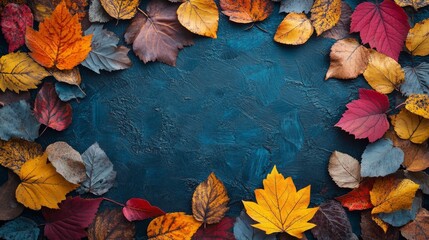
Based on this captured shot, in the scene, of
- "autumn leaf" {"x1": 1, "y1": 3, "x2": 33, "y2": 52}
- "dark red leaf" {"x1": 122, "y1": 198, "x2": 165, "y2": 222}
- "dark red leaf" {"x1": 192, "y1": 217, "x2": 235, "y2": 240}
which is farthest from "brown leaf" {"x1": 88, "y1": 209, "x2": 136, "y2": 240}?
"autumn leaf" {"x1": 1, "y1": 3, "x2": 33, "y2": 52}

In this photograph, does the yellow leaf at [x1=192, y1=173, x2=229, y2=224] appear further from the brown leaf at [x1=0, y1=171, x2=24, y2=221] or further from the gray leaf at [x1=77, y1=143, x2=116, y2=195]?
the brown leaf at [x1=0, y1=171, x2=24, y2=221]

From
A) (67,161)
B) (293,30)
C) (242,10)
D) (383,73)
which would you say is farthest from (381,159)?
(67,161)

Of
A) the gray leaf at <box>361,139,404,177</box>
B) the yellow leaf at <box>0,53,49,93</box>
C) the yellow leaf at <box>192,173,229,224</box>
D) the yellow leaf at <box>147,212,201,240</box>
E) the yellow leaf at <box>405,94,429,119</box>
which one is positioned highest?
the yellow leaf at <box>0,53,49,93</box>

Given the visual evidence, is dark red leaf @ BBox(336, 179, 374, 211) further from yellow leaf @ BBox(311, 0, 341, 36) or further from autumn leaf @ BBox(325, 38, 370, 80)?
yellow leaf @ BBox(311, 0, 341, 36)

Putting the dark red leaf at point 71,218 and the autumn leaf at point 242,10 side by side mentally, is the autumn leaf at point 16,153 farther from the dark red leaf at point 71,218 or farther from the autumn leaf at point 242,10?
the autumn leaf at point 242,10

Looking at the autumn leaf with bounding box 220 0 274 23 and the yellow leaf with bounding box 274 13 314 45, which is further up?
the autumn leaf with bounding box 220 0 274 23

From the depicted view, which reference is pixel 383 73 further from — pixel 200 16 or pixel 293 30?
pixel 200 16

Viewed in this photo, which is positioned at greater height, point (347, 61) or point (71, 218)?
point (347, 61)
